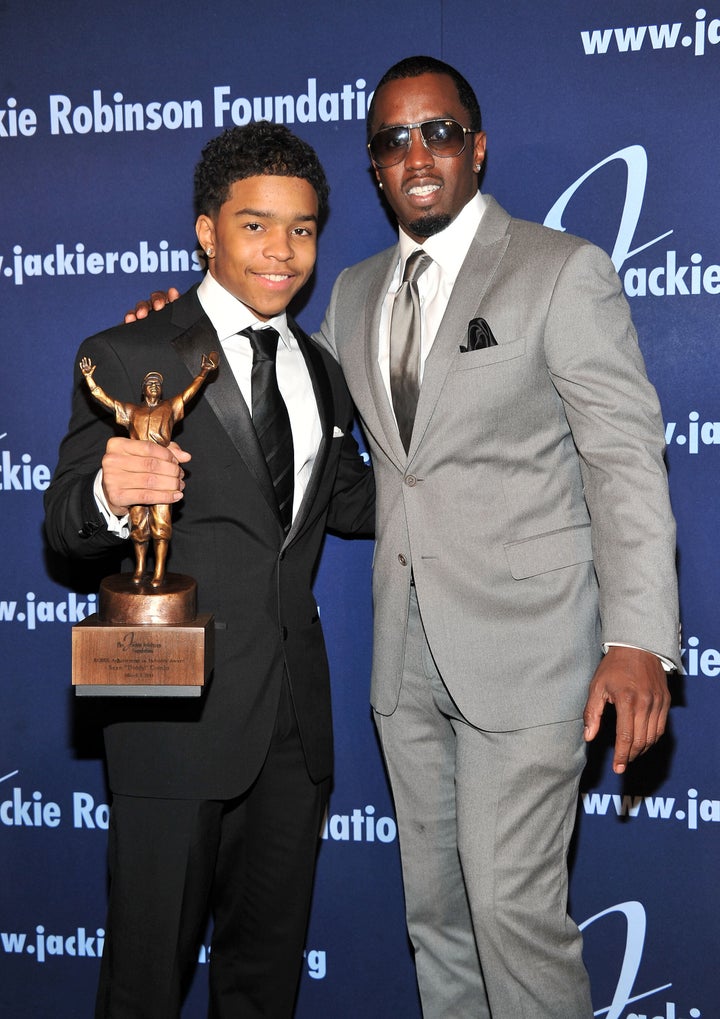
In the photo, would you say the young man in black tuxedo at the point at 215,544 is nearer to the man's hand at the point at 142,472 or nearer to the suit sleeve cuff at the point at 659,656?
the man's hand at the point at 142,472

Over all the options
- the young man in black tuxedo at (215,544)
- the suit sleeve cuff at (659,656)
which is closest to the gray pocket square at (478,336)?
the young man in black tuxedo at (215,544)

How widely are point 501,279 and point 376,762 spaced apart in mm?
1385

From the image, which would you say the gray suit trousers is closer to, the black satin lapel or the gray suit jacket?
the gray suit jacket

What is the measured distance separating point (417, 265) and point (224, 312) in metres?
0.43

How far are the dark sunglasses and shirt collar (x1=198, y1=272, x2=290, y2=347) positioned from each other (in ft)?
1.47

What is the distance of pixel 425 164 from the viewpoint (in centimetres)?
222

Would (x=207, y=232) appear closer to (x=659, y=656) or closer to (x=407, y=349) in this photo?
(x=407, y=349)

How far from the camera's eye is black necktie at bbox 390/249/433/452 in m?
2.23

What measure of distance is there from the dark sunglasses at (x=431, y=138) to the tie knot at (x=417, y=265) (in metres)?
0.20

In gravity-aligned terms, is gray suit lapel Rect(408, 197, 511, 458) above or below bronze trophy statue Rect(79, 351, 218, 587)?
above

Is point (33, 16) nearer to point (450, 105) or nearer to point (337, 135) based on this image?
point (337, 135)

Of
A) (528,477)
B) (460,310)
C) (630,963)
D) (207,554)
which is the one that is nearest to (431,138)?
(460,310)

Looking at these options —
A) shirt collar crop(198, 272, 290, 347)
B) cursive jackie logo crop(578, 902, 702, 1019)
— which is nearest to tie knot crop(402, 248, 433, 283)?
shirt collar crop(198, 272, 290, 347)

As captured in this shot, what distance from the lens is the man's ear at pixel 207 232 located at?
2.25 meters
